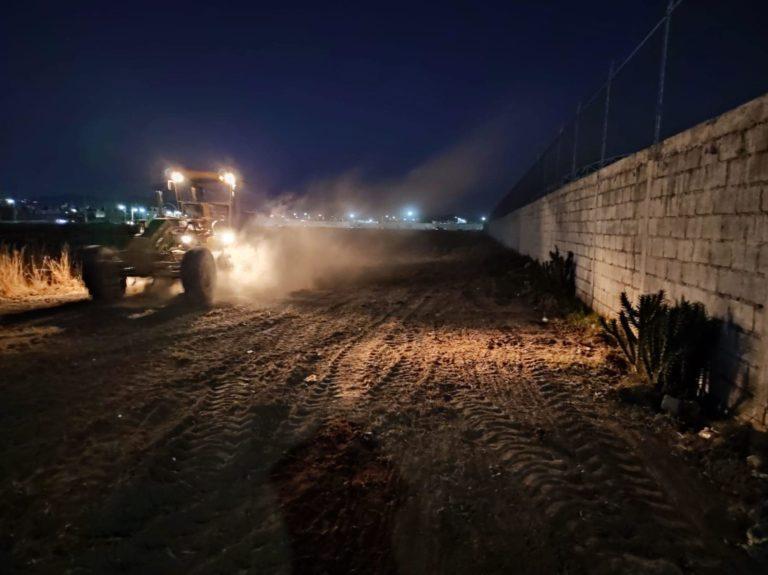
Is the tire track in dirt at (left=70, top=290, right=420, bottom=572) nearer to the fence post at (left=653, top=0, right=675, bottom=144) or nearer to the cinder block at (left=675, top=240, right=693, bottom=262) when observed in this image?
the cinder block at (left=675, top=240, right=693, bottom=262)

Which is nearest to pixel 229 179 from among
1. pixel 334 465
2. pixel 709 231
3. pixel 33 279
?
pixel 33 279

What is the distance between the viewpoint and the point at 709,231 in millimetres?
4402

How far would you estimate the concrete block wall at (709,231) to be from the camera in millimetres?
3666

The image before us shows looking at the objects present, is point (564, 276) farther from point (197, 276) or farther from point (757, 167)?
point (197, 276)

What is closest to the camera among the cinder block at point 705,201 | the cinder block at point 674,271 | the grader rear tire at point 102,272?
the cinder block at point 705,201

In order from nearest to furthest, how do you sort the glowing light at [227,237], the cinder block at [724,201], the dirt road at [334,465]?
1. the dirt road at [334,465]
2. the cinder block at [724,201]
3. the glowing light at [227,237]

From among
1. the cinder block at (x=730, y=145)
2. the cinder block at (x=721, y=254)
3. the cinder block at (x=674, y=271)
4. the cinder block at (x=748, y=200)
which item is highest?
the cinder block at (x=730, y=145)

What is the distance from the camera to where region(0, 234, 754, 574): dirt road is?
2.62 m

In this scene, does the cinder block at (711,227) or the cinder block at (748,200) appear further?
the cinder block at (711,227)

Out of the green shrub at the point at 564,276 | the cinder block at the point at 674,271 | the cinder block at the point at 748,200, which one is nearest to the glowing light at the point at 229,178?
the green shrub at the point at 564,276

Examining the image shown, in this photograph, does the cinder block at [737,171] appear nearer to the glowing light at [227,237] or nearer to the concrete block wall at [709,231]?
the concrete block wall at [709,231]

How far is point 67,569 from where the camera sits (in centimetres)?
246

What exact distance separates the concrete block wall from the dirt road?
103cm

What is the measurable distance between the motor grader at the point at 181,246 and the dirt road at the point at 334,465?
121 inches
